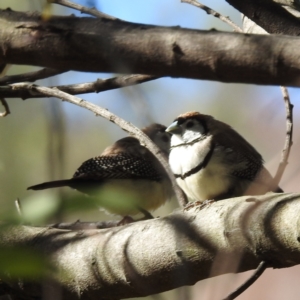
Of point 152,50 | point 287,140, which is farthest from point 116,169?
point 152,50

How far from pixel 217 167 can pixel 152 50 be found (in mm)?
2422

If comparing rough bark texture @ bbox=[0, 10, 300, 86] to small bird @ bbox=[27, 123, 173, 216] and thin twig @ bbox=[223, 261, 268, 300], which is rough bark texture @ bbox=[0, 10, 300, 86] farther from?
small bird @ bbox=[27, 123, 173, 216]

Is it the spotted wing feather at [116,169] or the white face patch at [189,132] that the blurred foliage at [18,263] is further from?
the spotted wing feather at [116,169]

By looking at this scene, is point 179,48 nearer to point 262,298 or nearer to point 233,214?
point 233,214

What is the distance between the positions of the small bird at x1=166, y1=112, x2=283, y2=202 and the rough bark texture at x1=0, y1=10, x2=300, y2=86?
7.47ft

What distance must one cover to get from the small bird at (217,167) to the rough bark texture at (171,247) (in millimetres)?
1321

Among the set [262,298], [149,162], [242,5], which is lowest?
[262,298]

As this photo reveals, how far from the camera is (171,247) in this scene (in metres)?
2.01

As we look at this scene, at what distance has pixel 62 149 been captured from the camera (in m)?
1.20

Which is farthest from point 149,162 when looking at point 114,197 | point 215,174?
point 114,197

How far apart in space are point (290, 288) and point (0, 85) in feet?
7.18

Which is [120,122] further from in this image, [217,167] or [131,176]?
[131,176]

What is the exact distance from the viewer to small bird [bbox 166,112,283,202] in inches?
139

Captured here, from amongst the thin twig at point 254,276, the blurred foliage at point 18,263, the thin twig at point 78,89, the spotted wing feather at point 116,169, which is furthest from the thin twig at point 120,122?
the spotted wing feather at point 116,169
